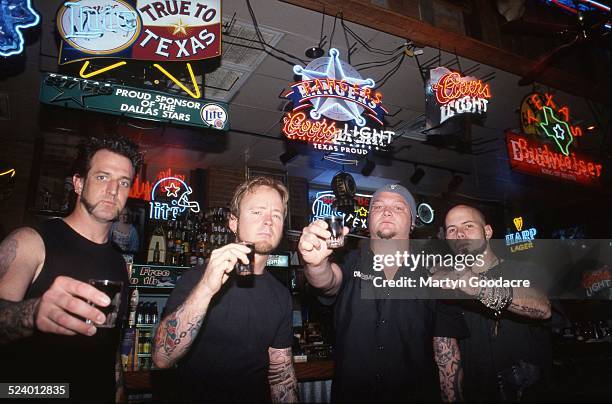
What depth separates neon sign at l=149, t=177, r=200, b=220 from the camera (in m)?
8.98

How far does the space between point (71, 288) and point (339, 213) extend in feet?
30.8

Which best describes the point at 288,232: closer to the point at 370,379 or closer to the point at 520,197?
the point at 370,379

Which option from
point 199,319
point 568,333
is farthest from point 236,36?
point 568,333

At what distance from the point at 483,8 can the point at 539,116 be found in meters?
2.21

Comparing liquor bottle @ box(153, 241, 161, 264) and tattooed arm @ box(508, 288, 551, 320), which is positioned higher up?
liquor bottle @ box(153, 241, 161, 264)

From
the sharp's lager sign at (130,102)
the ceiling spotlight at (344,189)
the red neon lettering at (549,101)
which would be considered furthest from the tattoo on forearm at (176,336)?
the red neon lettering at (549,101)

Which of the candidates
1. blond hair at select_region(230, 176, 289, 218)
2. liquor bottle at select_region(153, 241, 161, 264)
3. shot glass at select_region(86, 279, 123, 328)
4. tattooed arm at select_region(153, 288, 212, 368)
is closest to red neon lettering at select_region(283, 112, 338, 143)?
blond hair at select_region(230, 176, 289, 218)

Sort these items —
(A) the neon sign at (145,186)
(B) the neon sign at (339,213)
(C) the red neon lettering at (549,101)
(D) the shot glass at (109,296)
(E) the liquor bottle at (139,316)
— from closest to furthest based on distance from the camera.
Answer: (D) the shot glass at (109,296)
(E) the liquor bottle at (139,316)
(C) the red neon lettering at (549,101)
(A) the neon sign at (145,186)
(B) the neon sign at (339,213)

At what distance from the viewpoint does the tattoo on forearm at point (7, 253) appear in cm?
215

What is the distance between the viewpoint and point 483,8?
651cm

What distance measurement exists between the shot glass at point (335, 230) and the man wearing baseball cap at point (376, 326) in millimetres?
31

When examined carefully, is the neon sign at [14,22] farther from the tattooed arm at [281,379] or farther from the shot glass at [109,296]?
the tattooed arm at [281,379]

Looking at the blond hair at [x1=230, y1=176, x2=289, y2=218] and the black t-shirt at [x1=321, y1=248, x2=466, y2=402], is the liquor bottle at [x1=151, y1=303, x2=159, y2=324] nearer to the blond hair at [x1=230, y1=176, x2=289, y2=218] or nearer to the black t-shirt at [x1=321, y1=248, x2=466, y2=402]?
the blond hair at [x1=230, y1=176, x2=289, y2=218]

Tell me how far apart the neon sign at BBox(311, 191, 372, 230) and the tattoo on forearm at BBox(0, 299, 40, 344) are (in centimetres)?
895
